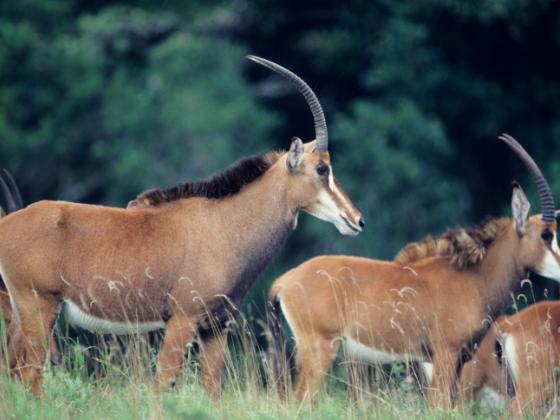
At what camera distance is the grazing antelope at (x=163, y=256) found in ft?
26.5

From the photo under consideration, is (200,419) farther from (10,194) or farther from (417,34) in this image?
(417,34)

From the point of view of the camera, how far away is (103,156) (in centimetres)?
2064

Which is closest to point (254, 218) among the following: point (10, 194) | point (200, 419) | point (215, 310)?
point (215, 310)

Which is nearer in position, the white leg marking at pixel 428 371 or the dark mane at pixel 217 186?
the dark mane at pixel 217 186

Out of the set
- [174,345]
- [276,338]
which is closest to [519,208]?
[276,338]

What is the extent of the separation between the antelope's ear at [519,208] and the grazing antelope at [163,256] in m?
1.84

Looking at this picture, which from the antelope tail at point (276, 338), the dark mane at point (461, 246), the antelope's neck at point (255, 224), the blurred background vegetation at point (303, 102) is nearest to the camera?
the antelope's neck at point (255, 224)

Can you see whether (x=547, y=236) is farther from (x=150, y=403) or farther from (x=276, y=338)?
(x=150, y=403)

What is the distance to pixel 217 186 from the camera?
8.99 meters

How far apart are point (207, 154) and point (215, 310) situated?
36.4ft

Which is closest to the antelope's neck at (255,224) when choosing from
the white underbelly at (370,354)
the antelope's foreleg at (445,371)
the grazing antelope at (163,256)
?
the grazing antelope at (163,256)

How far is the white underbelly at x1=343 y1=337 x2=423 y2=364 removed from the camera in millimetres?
9812

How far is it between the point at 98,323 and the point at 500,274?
3821 mm

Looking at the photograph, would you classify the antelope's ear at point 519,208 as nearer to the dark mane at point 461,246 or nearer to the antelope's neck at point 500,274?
the antelope's neck at point 500,274
